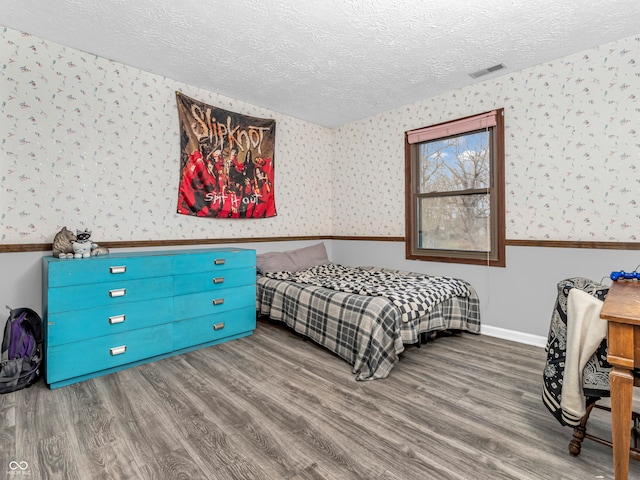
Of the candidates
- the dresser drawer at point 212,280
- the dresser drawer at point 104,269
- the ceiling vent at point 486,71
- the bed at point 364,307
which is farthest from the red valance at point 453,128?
the dresser drawer at point 104,269

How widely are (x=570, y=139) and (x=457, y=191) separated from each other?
0.99 meters

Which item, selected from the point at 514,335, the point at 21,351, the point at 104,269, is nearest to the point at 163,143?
the point at 104,269

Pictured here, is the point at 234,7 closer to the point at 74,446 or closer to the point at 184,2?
the point at 184,2

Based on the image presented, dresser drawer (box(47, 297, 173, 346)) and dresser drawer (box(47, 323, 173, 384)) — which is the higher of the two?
dresser drawer (box(47, 297, 173, 346))

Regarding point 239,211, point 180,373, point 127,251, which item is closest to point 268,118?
point 239,211

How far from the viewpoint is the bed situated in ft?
7.26

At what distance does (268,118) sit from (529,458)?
3720mm

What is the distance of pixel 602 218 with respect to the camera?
8.06ft

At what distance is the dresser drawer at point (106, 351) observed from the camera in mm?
1999

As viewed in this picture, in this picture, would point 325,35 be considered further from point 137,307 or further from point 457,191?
point 137,307

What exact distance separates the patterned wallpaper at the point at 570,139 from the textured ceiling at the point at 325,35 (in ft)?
0.57

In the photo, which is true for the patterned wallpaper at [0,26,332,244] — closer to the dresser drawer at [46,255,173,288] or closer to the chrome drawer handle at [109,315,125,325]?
the dresser drawer at [46,255,173,288]

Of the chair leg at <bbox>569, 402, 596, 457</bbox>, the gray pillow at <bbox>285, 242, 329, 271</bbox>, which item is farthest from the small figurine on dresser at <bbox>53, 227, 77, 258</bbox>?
the chair leg at <bbox>569, 402, 596, 457</bbox>

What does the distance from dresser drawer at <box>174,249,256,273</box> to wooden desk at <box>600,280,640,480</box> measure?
251cm
